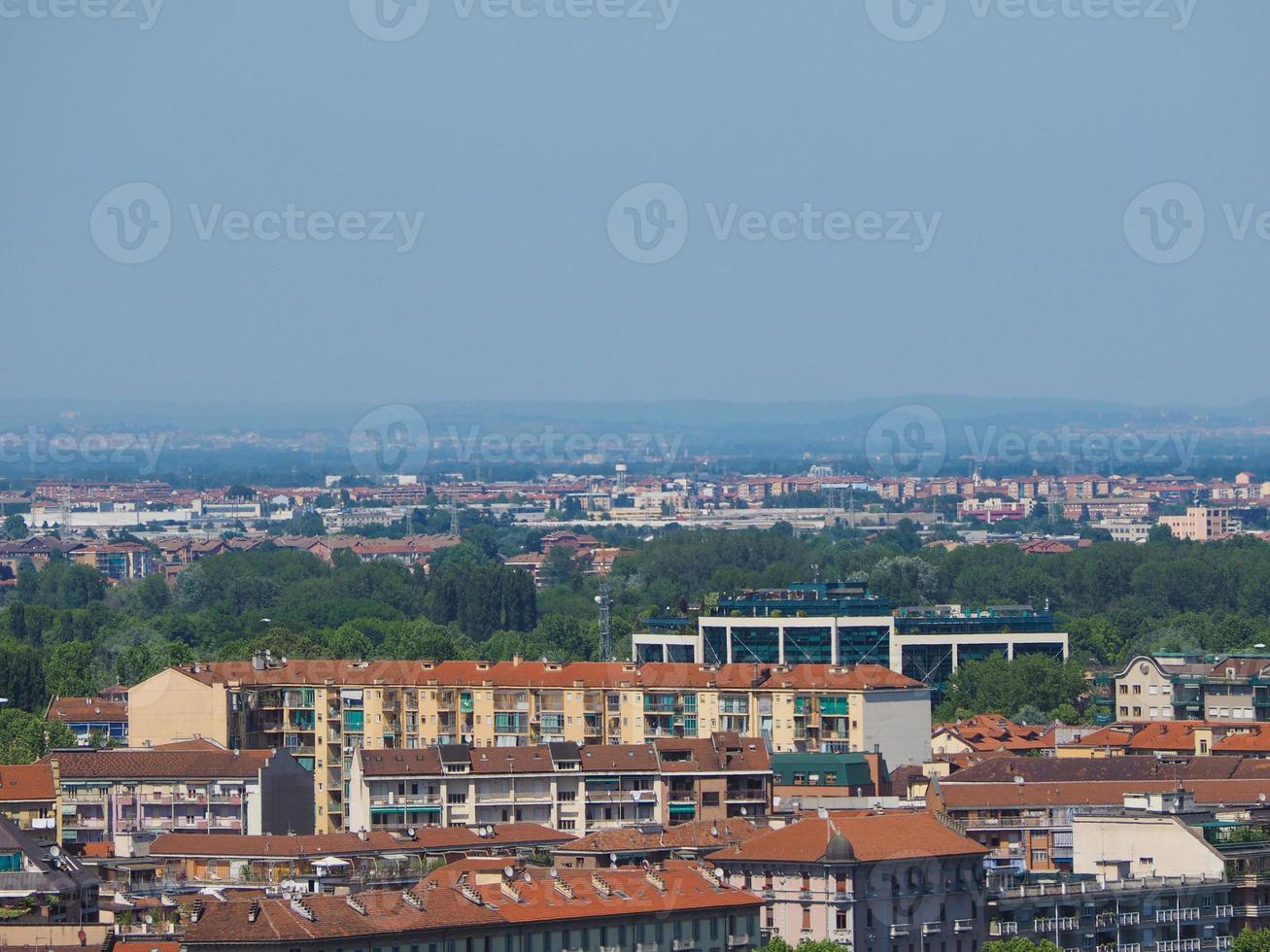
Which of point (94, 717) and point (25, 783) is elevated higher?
point (25, 783)

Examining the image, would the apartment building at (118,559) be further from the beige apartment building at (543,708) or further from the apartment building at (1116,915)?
the apartment building at (1116,915)

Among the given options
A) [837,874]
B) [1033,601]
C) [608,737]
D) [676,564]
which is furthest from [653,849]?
[676,564]

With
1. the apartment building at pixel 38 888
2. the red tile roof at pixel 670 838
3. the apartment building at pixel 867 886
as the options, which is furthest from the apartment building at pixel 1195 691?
the apartment building at pixel 38 888

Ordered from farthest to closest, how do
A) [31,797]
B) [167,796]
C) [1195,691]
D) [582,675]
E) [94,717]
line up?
[1195,691]
[94,717]
[582,675]
[167,796]
[31,797]

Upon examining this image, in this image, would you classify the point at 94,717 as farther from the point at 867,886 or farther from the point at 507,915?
the point at 507,915

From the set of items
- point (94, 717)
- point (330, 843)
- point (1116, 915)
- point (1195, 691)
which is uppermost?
point (94, 717)

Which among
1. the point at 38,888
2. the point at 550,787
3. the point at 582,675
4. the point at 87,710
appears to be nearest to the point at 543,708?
the point at 582,675

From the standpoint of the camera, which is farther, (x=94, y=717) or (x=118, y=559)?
(x=118, y=559)

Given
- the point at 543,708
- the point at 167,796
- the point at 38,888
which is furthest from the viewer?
the point at 543,708

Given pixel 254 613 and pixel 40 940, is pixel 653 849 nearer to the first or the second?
pixel 40 940
